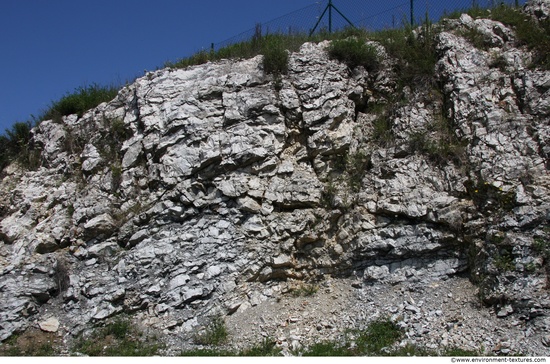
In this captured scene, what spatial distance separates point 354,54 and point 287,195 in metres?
3.77

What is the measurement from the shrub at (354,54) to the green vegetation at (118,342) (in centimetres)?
686

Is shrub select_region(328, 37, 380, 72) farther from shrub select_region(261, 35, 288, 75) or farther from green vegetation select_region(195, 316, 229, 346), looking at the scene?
green vegetation select_region(195, 316, 229, 346)

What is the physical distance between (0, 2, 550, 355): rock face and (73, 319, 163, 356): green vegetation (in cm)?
27

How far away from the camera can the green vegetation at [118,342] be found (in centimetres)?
749

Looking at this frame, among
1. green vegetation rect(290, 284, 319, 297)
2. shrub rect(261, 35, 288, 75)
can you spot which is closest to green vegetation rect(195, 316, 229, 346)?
green vegetation rect(290, 284, 319, 297)

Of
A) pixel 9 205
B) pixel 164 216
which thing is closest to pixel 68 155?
pixel 9 205

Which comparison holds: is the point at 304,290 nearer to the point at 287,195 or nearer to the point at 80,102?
the point at 287,195

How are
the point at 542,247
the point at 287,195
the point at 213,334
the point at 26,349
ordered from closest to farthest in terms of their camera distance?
the point at 542,247
the point at 213,334
the point at 26,349
the point at 287,195

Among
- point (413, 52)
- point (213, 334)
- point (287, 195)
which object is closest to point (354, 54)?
point (413, 52)

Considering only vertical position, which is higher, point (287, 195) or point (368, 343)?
point (287, 195)

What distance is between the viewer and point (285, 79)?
10.3 metres

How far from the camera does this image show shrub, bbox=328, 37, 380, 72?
419 inches

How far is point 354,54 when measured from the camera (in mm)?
10641

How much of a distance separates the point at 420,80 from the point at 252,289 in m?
5.52
